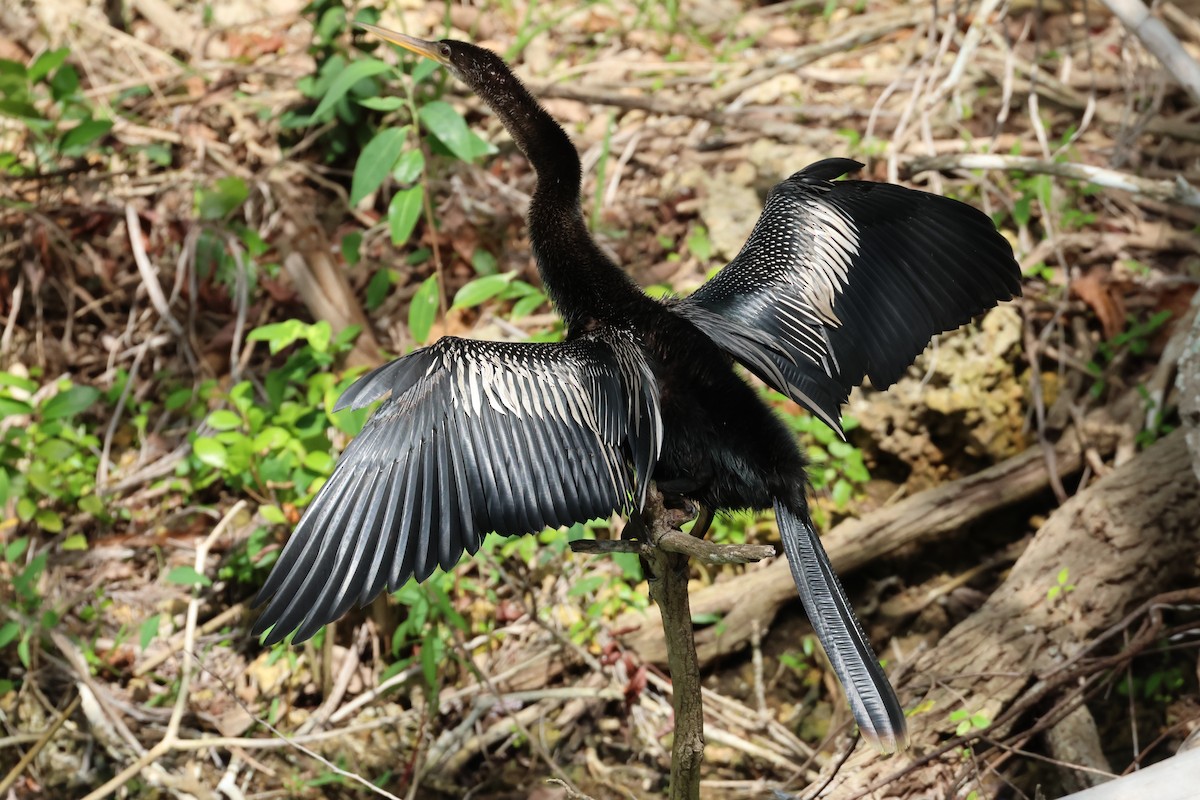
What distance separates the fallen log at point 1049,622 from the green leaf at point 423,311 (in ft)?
5.49

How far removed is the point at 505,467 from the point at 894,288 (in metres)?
1.05

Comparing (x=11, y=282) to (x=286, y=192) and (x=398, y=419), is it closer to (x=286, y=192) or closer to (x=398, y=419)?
(x=286, y=192)

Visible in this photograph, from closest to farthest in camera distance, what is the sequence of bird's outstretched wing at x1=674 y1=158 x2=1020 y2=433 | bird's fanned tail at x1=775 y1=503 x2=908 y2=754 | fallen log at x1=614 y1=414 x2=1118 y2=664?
bird's fanned tail at x1=775 y1=503 x2=908 y2=754 < bird's outstretched wing at x1=674 y1=158 x2=1020 y2=433 < fallen log at x1=614 y1=414 x2=1118 y2=664

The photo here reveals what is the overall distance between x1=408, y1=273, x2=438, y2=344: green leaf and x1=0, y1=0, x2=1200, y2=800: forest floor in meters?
0.01

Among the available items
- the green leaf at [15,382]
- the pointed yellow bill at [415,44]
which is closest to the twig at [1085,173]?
the pointed yellow bill at [415,44]

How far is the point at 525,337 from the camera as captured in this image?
3812mm

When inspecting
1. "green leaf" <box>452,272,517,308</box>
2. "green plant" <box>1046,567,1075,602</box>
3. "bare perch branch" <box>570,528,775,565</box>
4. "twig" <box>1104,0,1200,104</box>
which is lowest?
"green plant" <box>1046,567,1075,602</box>

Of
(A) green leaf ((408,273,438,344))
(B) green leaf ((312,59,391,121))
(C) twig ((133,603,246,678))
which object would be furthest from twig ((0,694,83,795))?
(B) green leaf ((312,59,391,121))

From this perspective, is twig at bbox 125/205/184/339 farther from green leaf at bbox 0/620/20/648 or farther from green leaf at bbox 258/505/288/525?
green leaf at bbox 0/620/20/648

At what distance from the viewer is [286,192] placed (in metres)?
4.21

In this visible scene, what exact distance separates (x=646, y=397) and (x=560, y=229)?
25.5 inches

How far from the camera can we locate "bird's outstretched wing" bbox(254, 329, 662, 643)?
1.92 m

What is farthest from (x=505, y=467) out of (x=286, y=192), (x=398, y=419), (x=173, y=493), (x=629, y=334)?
(x=286, y=192)

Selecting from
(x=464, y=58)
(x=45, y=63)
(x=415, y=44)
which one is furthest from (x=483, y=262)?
(x=45, y=63)
